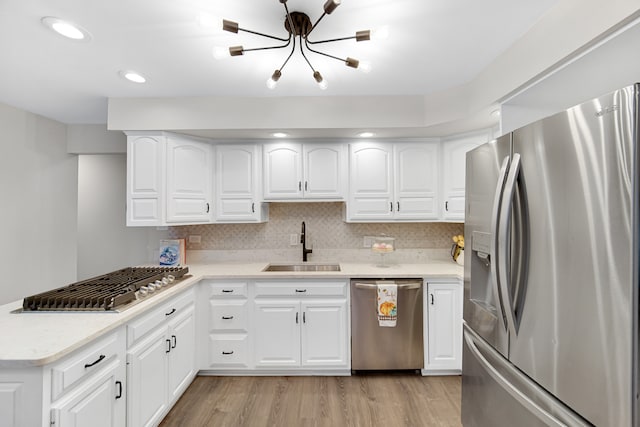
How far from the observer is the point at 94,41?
1701 mm

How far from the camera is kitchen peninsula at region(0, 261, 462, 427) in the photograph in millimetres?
1152

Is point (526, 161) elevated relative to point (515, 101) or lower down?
lower down

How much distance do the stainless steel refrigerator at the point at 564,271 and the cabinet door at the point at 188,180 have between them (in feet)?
7.97

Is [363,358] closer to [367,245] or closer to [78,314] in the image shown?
[367,245]

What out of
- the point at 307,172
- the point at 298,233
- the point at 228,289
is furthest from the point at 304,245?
the point at 228,289

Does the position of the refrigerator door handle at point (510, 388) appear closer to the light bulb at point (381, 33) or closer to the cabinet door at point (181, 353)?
the light bulb at point (381, 33)

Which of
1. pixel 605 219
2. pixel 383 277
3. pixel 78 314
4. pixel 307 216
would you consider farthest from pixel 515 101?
pixel 78 314

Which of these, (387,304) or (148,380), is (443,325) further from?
(148,380)

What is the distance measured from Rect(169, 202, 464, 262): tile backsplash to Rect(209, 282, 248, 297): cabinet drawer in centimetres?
69

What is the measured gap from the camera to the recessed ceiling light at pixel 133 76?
6.81 ft

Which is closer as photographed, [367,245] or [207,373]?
[207,373]

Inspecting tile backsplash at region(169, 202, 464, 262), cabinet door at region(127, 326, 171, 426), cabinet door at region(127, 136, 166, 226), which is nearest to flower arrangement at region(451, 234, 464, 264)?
tile backsplash at region(169, 202, 464, 262)

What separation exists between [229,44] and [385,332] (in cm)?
244

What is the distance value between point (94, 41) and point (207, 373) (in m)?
2.59
